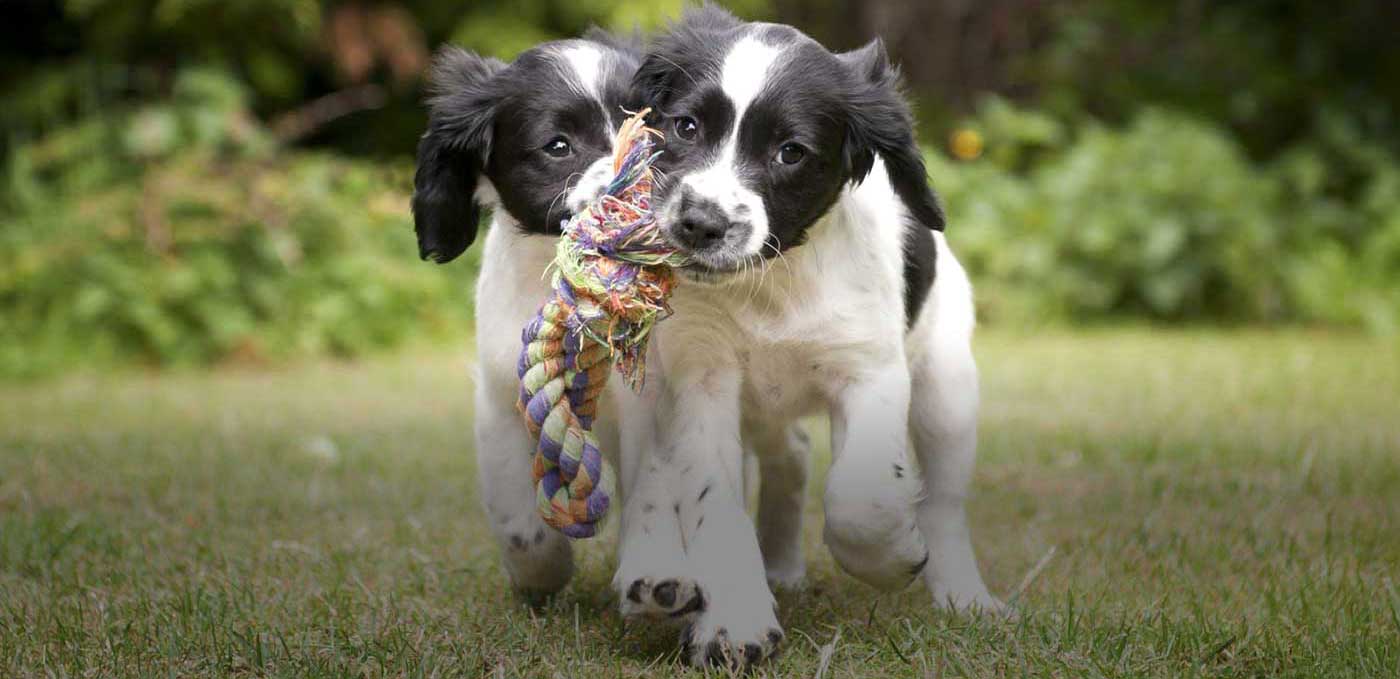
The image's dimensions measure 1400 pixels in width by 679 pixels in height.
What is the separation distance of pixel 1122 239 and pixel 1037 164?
1.10m

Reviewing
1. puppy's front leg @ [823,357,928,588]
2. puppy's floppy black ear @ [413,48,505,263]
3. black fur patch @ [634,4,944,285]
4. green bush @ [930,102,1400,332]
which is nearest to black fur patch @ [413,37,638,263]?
puppy's floppy black ear @ [413,48,505,263]

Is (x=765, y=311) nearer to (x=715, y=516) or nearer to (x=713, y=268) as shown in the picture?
(x=713, y=268)

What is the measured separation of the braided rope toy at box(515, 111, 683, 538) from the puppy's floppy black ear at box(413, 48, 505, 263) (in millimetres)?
456

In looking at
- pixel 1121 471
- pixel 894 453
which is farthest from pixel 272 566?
pixel 1121 471

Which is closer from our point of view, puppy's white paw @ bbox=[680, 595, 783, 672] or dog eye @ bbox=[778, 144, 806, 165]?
puppy's white paw @ bbox=[680, 595, 783, 672]

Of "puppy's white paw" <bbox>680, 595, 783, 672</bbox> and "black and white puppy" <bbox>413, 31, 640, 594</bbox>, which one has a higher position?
"black and white puppy" <bbox>413, 31, 640, 594</bbox>

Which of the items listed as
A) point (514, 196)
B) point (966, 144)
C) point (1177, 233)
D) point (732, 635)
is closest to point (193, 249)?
point (966, 144)

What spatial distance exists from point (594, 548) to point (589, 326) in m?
1.18

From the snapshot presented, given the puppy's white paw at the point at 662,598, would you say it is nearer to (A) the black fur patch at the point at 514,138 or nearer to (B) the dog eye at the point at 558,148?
(A) the black fur patch at the point at 514,138

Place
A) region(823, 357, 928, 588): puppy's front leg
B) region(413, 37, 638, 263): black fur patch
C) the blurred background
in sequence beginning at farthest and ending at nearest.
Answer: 1. the blurred background
2. region(413, 37, 638, 263): black fur patch
3. region(823, 357, 928, 588): puppy's front leg

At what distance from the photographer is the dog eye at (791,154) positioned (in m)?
2.65

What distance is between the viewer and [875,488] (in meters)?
2.61

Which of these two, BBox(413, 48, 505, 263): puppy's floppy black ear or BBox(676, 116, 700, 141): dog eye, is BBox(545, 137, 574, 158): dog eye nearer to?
BBox(413, 48, 505, 263): puppy's floppy black ear

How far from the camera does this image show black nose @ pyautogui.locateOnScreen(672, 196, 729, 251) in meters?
2.48
